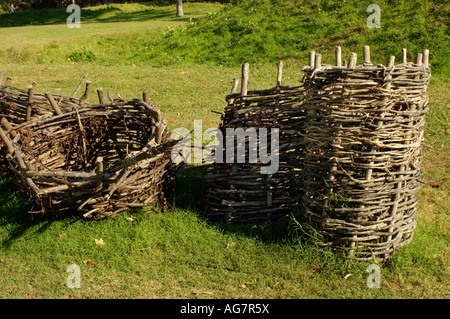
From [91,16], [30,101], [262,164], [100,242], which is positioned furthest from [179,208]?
[91,16]

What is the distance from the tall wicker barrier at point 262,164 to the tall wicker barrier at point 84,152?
0.90 meters

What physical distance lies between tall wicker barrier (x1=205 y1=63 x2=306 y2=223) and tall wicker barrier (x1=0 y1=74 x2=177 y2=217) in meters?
0.90

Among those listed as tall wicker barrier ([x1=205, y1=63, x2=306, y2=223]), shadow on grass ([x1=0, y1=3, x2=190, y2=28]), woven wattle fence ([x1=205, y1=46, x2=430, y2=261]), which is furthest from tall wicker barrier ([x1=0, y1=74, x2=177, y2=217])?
shadow on grass ([x1=0, y1=3, x2=190, y2=28])

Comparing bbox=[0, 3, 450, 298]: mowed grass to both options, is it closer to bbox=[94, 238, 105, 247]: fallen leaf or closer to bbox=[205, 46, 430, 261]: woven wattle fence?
bbox=[94, 238, 105, 247]: fallen leaf

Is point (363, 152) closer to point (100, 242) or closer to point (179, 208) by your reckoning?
point (179, 208)

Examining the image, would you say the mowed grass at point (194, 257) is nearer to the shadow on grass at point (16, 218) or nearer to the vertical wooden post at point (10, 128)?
the shadow on grass at point (16, 218)

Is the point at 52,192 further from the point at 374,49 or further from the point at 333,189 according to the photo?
the point at 374,49

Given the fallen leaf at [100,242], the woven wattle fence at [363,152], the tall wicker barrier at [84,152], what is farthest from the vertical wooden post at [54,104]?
the woven wattle fence at [363,152]

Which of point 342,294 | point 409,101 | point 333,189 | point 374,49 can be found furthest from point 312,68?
point 374,49

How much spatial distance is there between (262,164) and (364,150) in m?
1.32

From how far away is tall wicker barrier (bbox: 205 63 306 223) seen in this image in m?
5.15

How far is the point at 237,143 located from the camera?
523cm

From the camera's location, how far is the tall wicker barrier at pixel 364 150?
414 centimetres

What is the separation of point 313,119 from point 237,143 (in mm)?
1123
